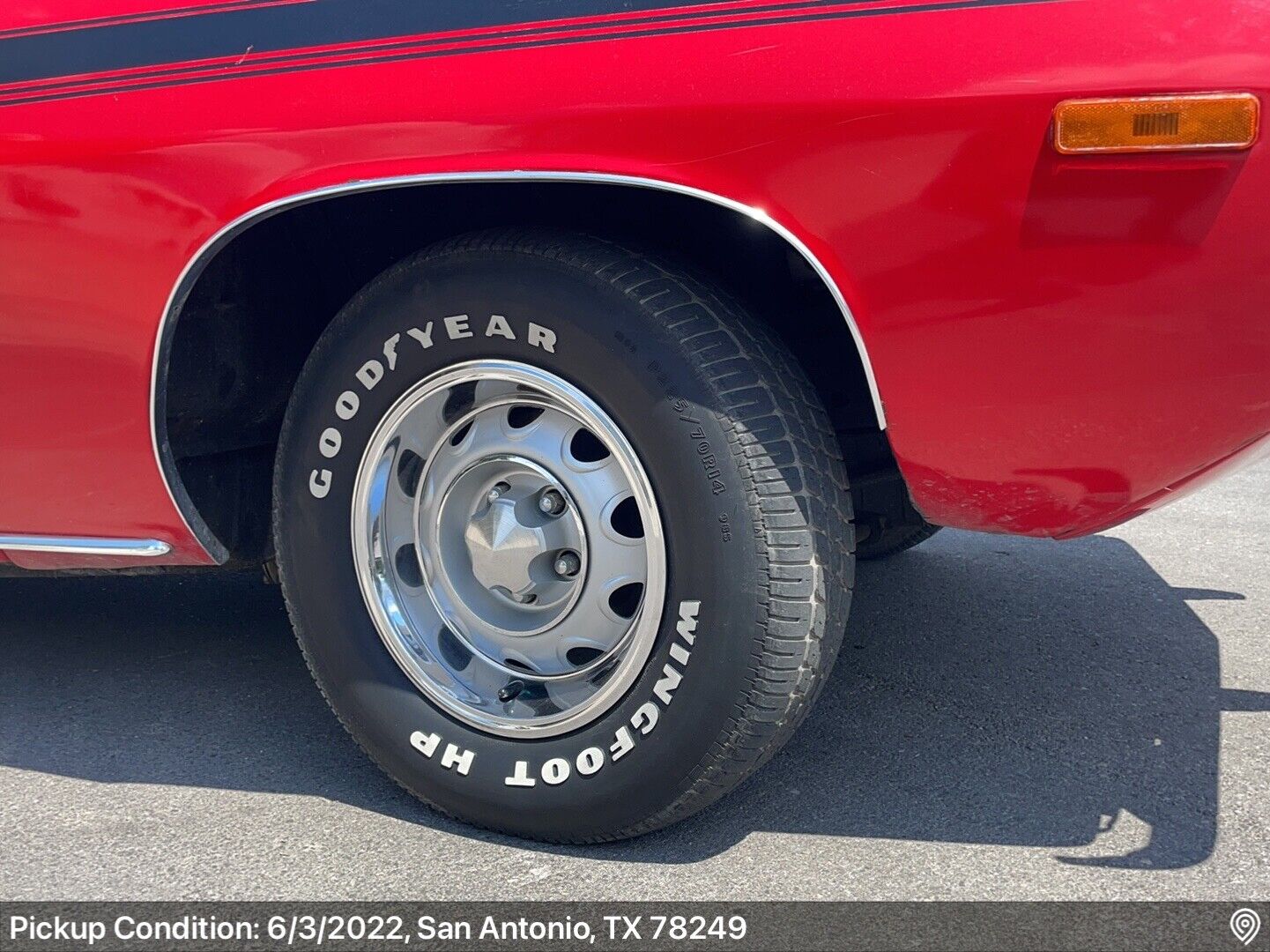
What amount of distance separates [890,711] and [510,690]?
89 centimetres

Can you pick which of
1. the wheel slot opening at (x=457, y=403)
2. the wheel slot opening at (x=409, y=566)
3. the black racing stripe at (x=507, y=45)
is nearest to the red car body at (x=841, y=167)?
the black racing stripe at (x=507, y=45)

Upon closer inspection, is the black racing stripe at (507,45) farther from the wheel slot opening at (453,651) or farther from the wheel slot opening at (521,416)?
the wheel slot opening at (453,651)

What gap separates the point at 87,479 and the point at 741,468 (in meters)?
1.25

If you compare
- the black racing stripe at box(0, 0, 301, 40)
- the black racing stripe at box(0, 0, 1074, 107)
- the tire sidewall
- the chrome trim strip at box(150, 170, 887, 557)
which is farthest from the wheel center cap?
the black racing stripe at box(0, 0, 301, 40)

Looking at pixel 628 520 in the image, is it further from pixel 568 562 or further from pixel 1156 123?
pixel 1156 123

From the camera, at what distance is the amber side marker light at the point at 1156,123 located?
5.52 feet

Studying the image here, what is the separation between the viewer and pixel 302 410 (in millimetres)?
2361

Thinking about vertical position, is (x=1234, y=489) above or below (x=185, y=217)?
below

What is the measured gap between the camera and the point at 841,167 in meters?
1.85

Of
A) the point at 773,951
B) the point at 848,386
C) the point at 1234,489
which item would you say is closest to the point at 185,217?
the point at 848,386

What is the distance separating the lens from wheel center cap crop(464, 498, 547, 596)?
7.45 feet

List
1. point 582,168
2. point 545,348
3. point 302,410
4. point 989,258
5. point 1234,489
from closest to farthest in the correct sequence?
point 989,258 < point 582,168 < point 545,348 < point 302,410 < point 1234,489

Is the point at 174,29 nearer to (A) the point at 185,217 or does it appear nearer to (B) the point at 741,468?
(A) the point at 185,217

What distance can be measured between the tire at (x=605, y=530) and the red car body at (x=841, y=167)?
186 mm
